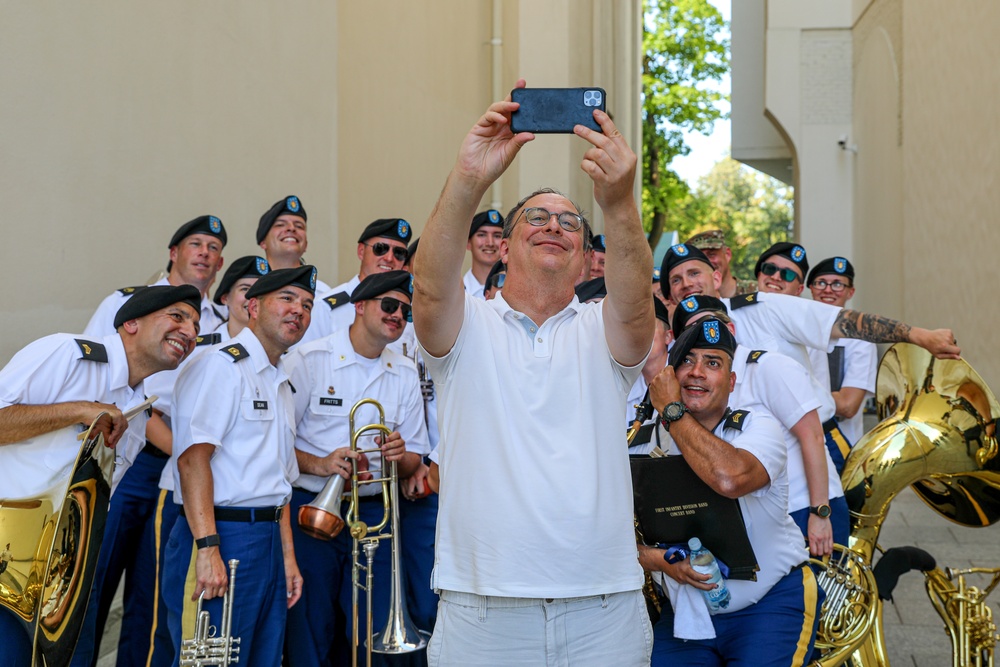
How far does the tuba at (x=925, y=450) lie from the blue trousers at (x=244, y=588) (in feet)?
8.88

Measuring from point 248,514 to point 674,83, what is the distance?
1138 inches

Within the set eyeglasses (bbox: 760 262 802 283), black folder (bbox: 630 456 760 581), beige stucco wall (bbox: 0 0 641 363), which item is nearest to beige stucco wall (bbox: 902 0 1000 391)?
eyeglasses (bbox: 760 262 802 283)

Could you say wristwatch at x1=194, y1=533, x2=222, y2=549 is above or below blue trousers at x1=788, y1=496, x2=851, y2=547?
above

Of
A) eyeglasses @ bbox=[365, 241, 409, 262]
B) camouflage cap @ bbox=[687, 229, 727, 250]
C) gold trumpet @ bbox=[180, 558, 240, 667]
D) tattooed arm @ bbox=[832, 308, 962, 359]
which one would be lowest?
gold trumpet @ bbox=[180, 558, 240, 667]

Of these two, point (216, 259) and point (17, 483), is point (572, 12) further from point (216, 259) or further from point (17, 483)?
point (17, 483)

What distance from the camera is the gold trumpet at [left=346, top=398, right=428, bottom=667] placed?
16.4 ft

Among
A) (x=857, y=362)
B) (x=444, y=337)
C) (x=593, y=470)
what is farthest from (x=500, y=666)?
(x=857, y=362)

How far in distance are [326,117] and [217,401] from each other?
5.01 m

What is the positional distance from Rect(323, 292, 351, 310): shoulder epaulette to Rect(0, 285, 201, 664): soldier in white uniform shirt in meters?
1.79

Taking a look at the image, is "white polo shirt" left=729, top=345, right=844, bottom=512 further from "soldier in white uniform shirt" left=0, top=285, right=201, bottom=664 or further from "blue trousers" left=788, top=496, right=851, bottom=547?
"soldier in white uniform shirt" left=0, top=285, right=201, bottom=664

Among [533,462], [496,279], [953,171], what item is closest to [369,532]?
[496,279]

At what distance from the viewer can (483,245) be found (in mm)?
6719

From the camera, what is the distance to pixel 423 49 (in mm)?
11539

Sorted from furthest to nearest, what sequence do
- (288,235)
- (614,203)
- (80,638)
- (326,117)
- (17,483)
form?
1. (326,117)
2. (288,235)
3. (80,638)
4. (17,483)
5. (614,203)
